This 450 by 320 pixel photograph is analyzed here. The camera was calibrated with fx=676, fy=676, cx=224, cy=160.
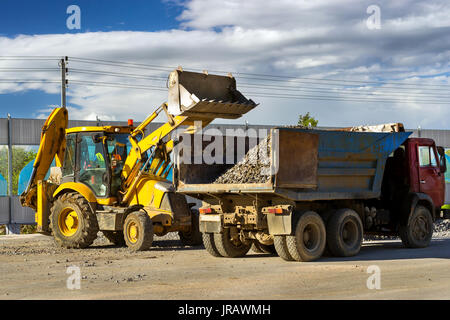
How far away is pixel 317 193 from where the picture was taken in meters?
12.8

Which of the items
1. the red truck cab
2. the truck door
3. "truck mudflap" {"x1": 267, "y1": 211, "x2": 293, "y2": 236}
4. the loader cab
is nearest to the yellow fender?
the loader cab

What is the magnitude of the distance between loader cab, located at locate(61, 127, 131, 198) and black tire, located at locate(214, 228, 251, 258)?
11.7 ft

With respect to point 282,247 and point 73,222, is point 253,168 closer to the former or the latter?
point 282,247

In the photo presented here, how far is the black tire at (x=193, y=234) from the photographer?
643 inches

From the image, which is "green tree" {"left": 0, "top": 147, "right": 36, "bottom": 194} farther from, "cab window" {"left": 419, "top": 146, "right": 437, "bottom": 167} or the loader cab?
"cab window" {"left": 419, "top": 146, "right": 437, "bottom": 167}

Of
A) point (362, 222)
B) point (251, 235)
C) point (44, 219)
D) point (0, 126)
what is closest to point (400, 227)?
point (362, 222)

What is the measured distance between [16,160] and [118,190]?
12.5 m

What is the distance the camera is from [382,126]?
15398 mm

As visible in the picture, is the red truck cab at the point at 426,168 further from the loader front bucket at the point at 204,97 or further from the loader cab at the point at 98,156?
the loader cab at the point at 98,156

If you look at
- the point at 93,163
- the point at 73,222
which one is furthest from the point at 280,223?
the point at 73,222

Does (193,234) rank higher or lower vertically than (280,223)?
lower
